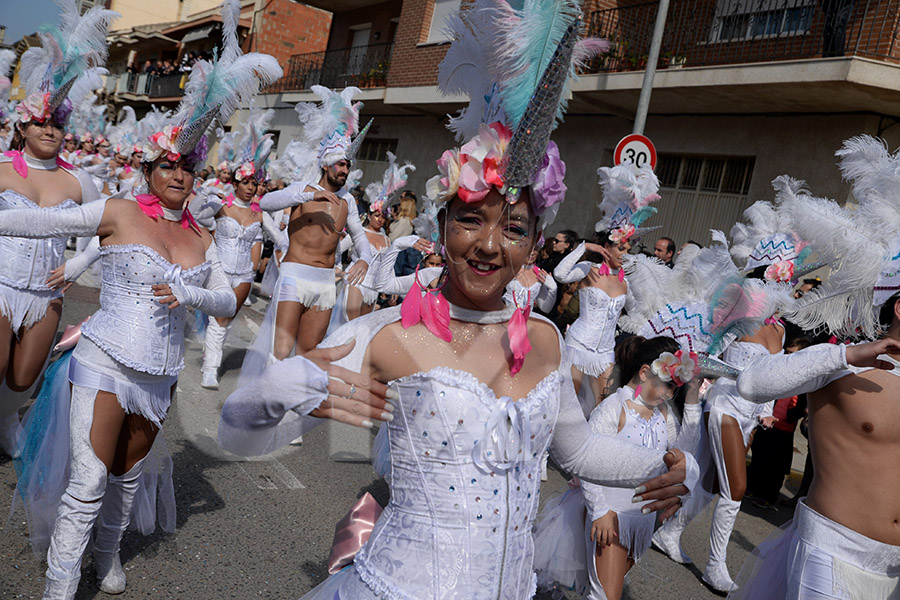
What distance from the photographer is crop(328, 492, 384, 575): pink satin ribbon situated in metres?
2.38

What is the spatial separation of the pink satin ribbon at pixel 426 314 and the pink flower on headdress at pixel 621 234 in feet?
17.1

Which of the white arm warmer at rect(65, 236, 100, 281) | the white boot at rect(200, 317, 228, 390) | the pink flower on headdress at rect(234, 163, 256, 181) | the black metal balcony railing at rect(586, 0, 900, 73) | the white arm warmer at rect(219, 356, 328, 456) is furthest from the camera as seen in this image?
the black metal balcony railing at rect(586, 0, 900, 73)

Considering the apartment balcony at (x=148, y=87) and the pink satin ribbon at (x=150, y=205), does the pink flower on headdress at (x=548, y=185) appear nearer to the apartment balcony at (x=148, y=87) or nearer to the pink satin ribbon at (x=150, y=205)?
the pink satin ribbon at (x=150, y=205)

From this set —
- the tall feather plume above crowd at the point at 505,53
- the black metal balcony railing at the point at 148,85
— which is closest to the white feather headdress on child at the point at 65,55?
the tall feather plume above crowd at the point at 505,53

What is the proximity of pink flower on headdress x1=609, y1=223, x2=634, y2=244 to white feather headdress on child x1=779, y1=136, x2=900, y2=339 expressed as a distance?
147 inches

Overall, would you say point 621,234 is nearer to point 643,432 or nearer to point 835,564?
point 643,432

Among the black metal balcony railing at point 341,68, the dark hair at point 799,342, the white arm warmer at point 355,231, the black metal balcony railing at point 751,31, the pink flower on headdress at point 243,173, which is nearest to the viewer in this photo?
the white arm warmer at point 355,231

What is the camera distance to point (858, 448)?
322cm

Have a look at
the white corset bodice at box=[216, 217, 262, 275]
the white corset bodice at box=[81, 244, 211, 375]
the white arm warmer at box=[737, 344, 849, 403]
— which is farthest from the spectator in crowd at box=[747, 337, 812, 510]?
the white corset bodice at box=[216, 217, 262, 275]

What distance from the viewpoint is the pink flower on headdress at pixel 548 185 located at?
2.25 m

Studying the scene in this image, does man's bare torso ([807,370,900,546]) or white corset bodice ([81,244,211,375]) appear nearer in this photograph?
man's bare torso ([807,370,900,546])

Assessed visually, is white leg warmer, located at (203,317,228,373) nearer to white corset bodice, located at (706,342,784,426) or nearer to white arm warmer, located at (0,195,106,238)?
white arm warmer, located at (0,195,106,238)

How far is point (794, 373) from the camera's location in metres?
3.20

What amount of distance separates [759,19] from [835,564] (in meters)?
11.5
